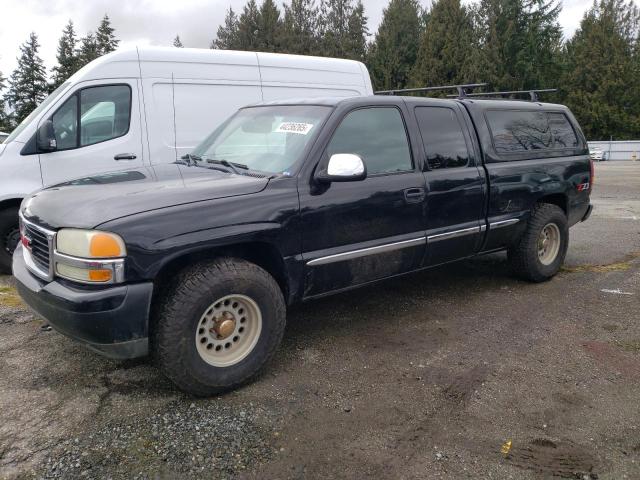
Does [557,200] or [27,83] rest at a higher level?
[27,83]

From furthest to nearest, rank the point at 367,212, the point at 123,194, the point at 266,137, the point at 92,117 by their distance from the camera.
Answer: the point at 92,117 → the point at 266,137 → the point at 367,212 → the point at 123,194

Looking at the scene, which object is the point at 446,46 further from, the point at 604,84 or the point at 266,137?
the point at 266,137

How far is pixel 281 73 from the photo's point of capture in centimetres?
732

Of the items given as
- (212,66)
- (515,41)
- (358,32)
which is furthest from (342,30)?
(212,66)

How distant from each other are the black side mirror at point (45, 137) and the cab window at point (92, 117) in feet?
0.41

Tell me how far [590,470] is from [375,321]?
207cm

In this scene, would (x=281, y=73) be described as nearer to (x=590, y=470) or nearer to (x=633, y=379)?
(x=633, y=379)

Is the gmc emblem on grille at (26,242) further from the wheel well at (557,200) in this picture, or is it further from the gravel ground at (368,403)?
the wheel well at (557,200)

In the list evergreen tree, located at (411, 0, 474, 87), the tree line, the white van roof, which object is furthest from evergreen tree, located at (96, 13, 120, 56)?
the white van roof

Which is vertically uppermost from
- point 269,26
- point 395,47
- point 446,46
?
point 269,26

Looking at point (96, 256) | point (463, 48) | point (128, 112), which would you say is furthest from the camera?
point (463, 48)

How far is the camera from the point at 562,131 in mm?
5539

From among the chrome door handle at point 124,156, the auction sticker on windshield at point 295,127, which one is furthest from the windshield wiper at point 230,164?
the chrome door handle at point 124,156

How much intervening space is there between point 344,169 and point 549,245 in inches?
124
